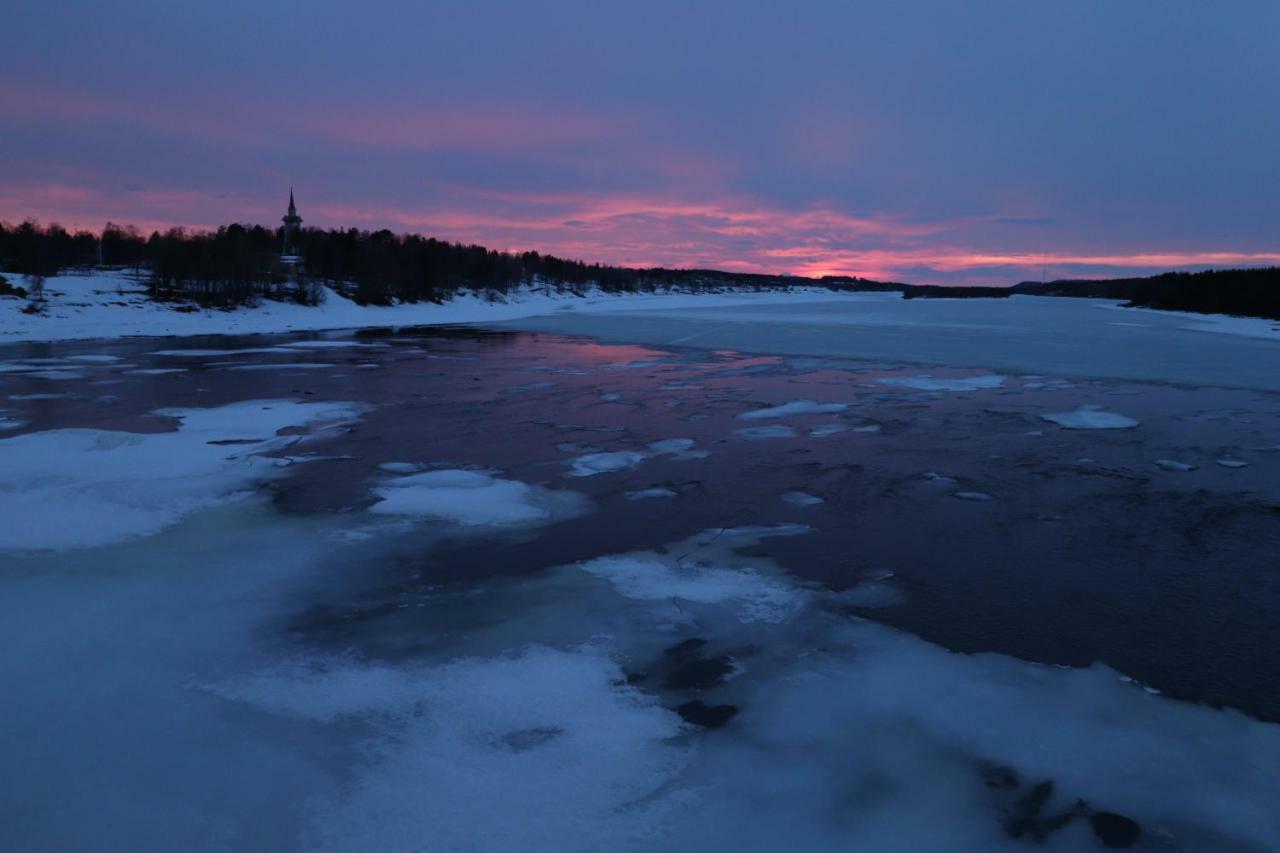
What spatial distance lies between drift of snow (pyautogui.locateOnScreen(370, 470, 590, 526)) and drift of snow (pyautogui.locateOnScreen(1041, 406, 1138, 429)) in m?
8.00

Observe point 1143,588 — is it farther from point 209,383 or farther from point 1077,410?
point 209,383

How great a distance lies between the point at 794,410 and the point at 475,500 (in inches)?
267

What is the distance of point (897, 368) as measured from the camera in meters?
19.5

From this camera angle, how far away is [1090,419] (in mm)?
12031

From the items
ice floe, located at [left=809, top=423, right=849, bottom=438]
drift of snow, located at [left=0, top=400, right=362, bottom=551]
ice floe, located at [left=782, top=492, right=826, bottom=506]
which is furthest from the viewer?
ice floe, located at [left=809, top=423, right=849, bottom=438]

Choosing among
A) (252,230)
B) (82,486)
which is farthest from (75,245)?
(82,486)

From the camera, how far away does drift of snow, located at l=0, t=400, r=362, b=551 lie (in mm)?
6363

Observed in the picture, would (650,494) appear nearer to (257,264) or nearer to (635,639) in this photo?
(635,639)

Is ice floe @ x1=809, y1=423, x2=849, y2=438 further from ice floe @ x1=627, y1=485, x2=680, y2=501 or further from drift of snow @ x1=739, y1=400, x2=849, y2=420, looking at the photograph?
ice floe @ x1=627, y1=485, x2=680, y2=501

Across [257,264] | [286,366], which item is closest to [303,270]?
[257,264]

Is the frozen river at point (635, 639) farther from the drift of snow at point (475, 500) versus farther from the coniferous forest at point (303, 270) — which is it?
the coniferous forest at point (303, 270)

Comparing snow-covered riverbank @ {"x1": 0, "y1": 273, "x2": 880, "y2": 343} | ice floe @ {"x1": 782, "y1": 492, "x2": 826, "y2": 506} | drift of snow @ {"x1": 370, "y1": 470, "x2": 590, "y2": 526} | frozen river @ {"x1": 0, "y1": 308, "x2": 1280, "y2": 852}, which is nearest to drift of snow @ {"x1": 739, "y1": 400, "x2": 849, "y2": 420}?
frozen river @ {"x1": 0, "y1": 308, "x2": 1280, "y2": 852}

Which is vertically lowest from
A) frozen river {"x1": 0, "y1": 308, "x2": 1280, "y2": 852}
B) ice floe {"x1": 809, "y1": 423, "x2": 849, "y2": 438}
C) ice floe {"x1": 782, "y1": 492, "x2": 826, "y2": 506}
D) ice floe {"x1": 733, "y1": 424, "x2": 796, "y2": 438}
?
frozen river {"x1": 0, "y1": 308, "x2": 1280, "y2": 852}

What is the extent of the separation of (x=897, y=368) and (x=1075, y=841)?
17360mm
